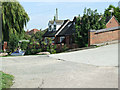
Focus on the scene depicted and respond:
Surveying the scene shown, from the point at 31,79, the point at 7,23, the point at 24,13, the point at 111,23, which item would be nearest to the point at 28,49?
the point at 7,23

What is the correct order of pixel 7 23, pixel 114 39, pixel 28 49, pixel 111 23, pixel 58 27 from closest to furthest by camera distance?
pixel 114 39
pixel 28 49
pixel 7 23
pixel 111 23
pixel 58 27

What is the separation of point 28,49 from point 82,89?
1736 centimetres

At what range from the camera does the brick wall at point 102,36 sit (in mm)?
18492

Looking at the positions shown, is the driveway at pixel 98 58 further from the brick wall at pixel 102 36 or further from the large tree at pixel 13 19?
the large tree at pixel 13 19

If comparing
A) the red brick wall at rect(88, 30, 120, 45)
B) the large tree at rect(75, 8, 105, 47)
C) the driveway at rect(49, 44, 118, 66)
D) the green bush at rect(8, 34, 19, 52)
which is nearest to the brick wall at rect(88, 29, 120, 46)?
the red brick wall at rect(88, 30, 120, 45)

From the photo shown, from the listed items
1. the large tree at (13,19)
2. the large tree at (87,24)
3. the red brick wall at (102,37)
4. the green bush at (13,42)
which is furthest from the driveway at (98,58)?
the large tree at (13,19)

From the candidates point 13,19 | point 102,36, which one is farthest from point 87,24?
point 13,19

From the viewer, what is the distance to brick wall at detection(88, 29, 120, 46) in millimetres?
18492

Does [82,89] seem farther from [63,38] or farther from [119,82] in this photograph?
[63,38]

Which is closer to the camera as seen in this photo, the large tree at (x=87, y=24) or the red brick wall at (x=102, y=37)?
the red brick wall at (x=102, y=37)

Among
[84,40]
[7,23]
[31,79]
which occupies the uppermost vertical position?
[7,23]

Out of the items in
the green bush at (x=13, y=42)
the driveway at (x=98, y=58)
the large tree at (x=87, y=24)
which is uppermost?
the large tree at (x=87, y=24)

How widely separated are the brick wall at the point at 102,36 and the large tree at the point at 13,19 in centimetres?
1251

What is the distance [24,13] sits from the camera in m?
27.0
